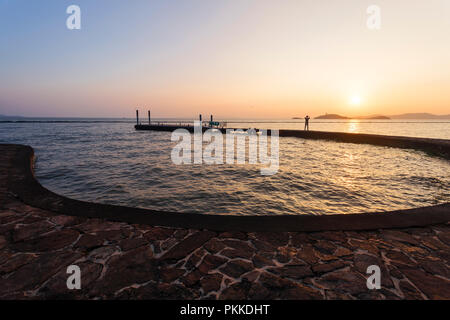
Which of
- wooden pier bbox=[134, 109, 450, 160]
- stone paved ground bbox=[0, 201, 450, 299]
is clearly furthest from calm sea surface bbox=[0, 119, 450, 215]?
wooden pier bbox=[134, 109, 450, 160]

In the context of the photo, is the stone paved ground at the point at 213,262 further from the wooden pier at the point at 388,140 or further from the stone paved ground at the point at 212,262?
the wooden pier at the point at 388,140

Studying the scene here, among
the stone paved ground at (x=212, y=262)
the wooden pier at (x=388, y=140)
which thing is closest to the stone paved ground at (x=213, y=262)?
the stone paved ground at (x=212, y=262)

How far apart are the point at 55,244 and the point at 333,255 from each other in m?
4.05

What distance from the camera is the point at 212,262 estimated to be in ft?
8.57

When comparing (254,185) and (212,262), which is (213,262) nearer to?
(212,262)

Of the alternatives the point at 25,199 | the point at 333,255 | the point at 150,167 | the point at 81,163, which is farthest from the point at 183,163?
the point at 333,255

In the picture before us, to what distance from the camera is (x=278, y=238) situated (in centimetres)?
315

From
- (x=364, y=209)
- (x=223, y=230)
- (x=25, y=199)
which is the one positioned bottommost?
(x=364, y=209)

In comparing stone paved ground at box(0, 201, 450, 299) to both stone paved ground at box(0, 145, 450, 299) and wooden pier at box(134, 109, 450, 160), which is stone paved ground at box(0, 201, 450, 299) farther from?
wooden pier at box(134, 109, 450, 160)

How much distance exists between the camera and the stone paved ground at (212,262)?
2.15 metres

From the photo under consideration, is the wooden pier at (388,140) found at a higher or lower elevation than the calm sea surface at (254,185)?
higher

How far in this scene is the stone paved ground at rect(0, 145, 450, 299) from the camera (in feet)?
7.06

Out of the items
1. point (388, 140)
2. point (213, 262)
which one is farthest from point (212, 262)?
point (388, 140)
